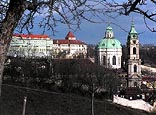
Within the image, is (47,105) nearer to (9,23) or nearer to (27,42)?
(27,42)

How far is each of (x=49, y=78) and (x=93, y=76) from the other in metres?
9.40

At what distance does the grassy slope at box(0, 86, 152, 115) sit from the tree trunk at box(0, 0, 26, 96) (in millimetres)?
13357

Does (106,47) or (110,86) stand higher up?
(106,47)

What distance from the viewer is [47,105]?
2422 centimetres

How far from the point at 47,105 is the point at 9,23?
1982 centimetres

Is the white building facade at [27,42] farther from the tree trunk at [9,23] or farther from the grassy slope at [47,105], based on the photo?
the grassy slope at [47,105]

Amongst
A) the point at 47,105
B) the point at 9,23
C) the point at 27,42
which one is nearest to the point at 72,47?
the point at 47,105

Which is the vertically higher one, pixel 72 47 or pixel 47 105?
pixel 72 47

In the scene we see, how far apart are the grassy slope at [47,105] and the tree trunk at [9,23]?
13357mm

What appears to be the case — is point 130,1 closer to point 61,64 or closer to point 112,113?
point 112,113

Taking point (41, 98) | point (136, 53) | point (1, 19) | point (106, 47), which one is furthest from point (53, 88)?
point (136, 53)

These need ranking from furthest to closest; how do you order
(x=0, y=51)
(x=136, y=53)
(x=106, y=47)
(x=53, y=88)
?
1. (x=136, y=53)
2. (x=106, y=47)
3. (x=53, y=88)
4. (x=0, y=51)

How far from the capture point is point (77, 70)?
48.0 m

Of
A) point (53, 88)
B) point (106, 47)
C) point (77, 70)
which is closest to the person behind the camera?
point (53, 88)
